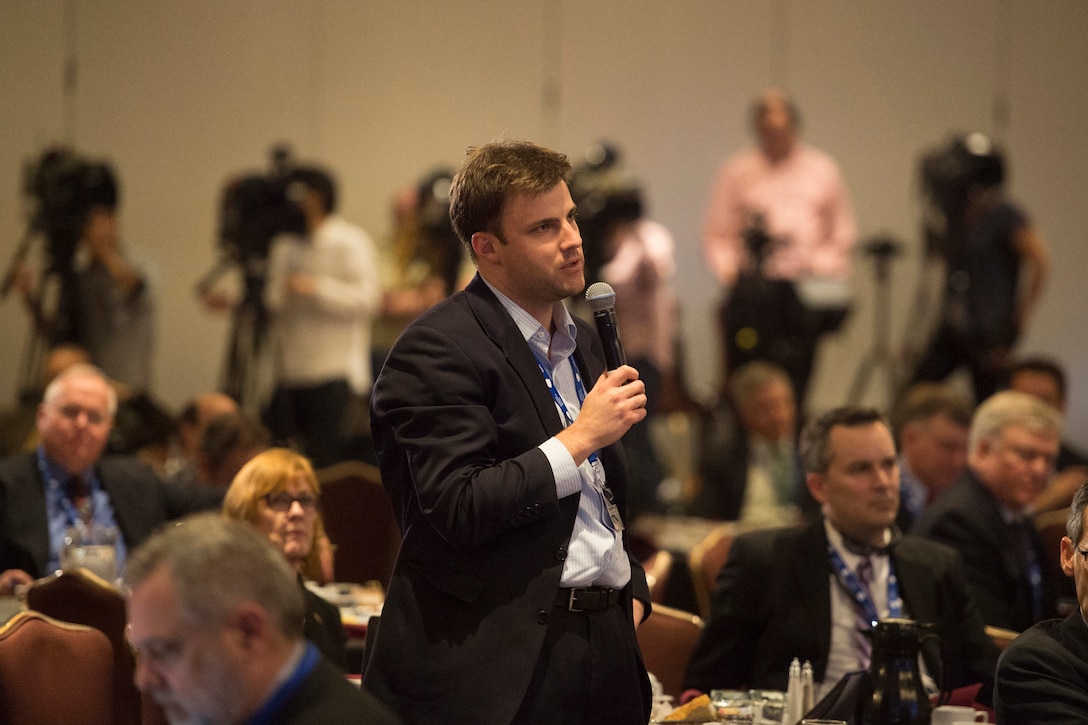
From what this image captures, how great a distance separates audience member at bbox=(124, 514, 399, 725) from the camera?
5.47 ft

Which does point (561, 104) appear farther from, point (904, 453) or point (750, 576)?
point (750, 576)

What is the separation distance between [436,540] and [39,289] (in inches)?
215

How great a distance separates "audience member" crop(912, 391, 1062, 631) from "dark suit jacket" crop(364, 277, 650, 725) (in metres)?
2.00

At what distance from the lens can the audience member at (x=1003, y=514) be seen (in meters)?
4.00

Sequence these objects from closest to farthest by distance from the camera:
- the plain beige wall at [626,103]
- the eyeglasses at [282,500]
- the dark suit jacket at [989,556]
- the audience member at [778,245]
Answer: the eyeglasses at [282,500] → the dark suit jacket at [989,556] → the audience member at [778,245] → the plain beige wall at [626,103]

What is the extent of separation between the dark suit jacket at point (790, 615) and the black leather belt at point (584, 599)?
100 cm

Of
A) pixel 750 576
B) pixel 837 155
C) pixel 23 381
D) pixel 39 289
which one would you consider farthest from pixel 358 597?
pixel 837 155

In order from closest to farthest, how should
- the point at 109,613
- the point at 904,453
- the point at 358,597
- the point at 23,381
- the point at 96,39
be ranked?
the point at 109,613 < the point at 358,597 < the point at 904,453 < the point at 23,381 < the point at 96,39

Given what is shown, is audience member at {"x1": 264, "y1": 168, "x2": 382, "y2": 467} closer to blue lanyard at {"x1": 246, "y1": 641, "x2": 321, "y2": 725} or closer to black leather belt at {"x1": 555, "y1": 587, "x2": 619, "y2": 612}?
black leather belt at {"x1": 555, "y1": 587, "x2": 619, "y2": 612}

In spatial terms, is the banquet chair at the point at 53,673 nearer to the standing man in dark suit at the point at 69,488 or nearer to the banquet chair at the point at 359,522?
the standing man in dark suit at the point at 69,488

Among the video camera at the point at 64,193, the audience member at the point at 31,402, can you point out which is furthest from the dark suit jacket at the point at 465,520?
the video camera at the point at 64,193

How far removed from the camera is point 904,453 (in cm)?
518

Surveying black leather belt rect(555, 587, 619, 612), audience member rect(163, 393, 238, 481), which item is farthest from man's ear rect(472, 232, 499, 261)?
audience member rect(163, 393, 238, 481)

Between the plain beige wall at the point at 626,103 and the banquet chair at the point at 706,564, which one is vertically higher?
the plain beige wall at the point at 626,103
